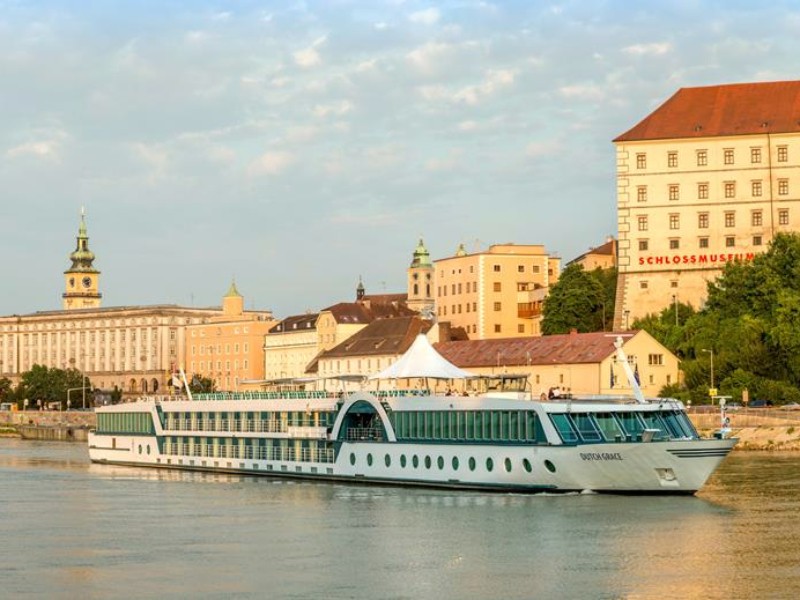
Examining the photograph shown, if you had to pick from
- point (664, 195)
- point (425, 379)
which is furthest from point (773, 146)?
point (425, 379)

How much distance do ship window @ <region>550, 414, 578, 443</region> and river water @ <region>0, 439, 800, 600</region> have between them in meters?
1.78

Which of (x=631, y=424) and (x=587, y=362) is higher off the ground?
(x=587, y=362)

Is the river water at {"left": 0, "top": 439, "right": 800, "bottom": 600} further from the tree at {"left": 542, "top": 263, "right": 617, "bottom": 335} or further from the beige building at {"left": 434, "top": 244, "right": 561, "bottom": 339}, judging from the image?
the beige building at {"left": 434, "top": 244, "right": 561, "bottom": 339}

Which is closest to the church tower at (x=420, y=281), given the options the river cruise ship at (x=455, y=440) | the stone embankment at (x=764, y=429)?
the stone embankment at (x=764, y=429)

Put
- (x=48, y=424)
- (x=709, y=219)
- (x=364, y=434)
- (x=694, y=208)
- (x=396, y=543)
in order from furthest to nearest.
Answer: (x=48, y=424)
(x=694, y=208)
(x=709, y=219)
(x=364, y=434)
(x=396, y=543)

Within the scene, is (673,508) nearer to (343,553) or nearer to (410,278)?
(343,553)

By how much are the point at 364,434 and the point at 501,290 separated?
74.0m

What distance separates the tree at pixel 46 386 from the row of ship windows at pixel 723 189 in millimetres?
87589

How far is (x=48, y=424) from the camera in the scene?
153 m

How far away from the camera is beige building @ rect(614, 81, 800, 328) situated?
104625 mm

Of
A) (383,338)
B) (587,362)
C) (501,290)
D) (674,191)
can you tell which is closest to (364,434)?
(587,362)

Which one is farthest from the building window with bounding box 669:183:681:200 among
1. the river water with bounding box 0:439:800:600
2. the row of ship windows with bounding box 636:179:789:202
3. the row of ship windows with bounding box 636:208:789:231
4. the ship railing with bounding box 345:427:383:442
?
the ship railing with bounding box 345:427:383:442

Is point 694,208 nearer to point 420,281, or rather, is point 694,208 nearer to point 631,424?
point 631,424

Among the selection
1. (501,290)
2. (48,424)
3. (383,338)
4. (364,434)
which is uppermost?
(501,290)
